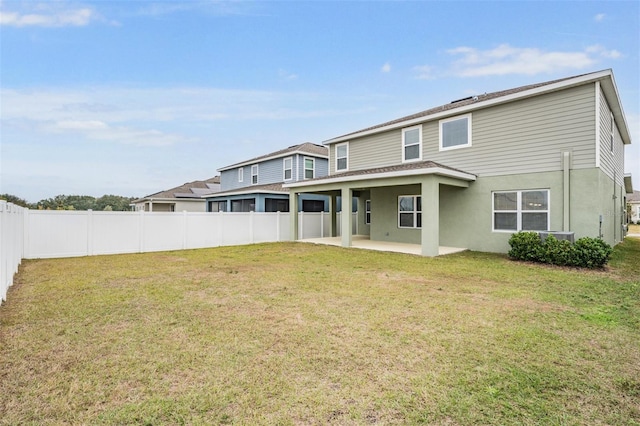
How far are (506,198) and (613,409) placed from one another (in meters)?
10.2

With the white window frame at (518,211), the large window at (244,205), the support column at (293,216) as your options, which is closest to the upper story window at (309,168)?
the large window at (244,205)

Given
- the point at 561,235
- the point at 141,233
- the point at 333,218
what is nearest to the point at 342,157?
the point at 333,218

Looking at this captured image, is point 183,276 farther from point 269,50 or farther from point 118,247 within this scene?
point 269,50

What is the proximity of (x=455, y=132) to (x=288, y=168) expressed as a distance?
39.9 feet

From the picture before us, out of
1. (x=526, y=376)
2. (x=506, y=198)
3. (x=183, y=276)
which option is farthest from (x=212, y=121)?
(x=526, y=376)

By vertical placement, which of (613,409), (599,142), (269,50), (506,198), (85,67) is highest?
(269,50)

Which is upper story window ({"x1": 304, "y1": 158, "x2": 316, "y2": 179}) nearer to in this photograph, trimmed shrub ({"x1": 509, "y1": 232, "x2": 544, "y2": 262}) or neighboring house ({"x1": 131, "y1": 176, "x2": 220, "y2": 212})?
neighboring house ({"x1": 131, "y1": 176, "x2": 220, "y2": 212})

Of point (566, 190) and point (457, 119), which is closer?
point (566, 190)

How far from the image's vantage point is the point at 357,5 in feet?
41.2

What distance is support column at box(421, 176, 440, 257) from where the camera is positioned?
35.0ft

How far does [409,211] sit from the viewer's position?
48.1 feet

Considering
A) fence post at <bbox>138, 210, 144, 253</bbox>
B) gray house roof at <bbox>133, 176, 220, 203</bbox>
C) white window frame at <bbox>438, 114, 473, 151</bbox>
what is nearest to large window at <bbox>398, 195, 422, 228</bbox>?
white window frame at <bbox>438, 114, 473, 151</bbox>

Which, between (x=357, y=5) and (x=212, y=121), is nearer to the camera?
(x=357, y=5)

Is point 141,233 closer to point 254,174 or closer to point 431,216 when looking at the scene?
point 431,216
